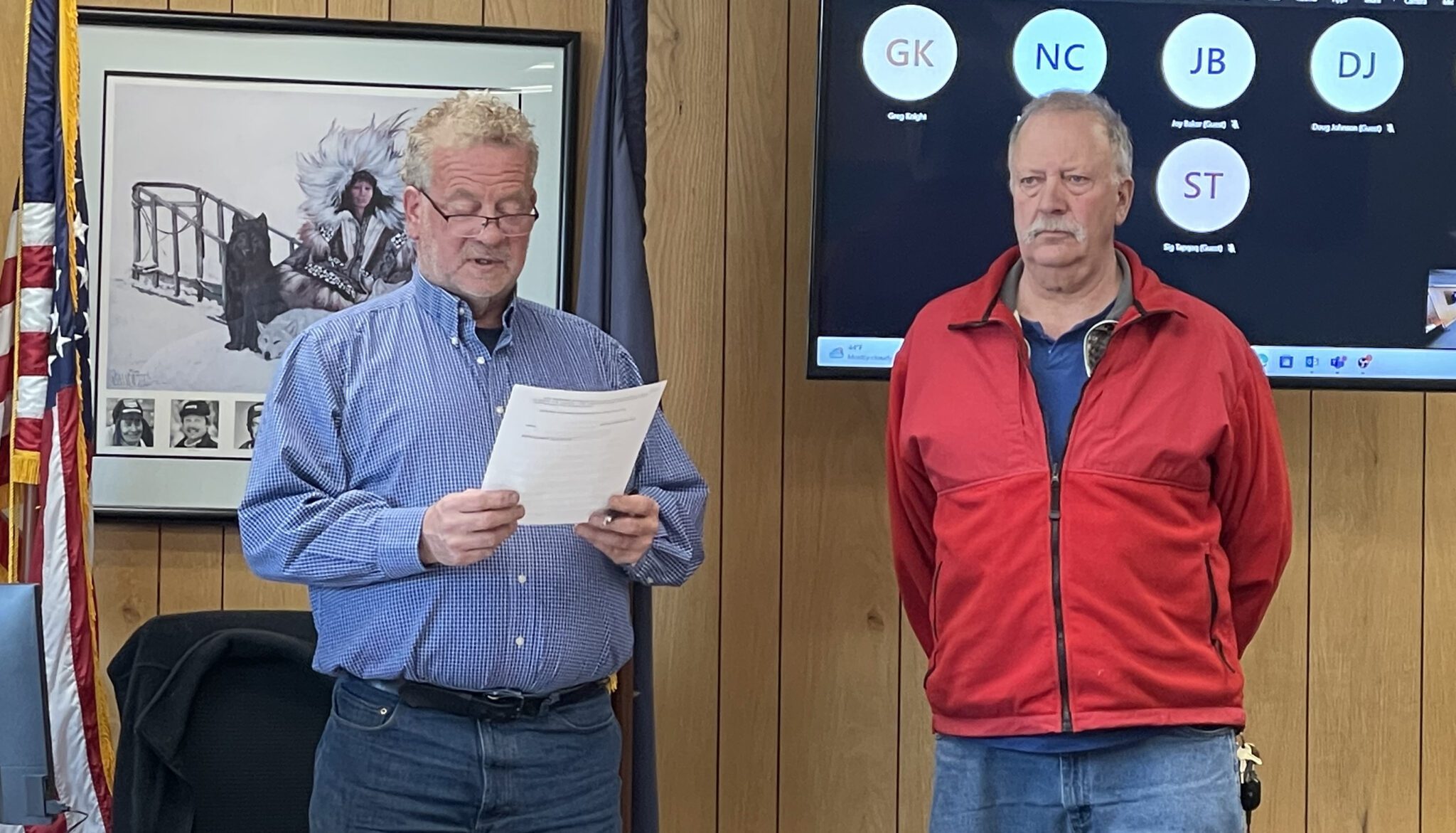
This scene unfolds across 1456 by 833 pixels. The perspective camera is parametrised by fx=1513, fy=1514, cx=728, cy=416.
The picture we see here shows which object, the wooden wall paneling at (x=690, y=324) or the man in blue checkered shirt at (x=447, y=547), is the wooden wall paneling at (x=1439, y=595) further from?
the man in blue checkered shirt at (x=447, y=547)

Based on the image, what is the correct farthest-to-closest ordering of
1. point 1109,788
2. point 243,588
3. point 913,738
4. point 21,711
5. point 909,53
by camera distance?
point 913,738, point 243,588, point 909,53, point 1109,788, point 21,711

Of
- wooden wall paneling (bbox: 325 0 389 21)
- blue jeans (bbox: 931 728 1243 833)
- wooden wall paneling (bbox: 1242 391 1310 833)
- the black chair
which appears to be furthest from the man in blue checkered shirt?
wooden wall paneling (bbox: 1242 391 1310 833)

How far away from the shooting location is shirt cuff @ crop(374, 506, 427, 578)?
1.74 meters

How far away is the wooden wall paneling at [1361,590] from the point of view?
277 cm

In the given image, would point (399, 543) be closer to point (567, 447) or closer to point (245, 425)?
point (567, 447)

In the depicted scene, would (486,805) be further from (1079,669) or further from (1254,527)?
(1254,527)

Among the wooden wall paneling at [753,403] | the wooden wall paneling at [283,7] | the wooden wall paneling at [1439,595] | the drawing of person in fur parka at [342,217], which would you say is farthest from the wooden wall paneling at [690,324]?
the wooden wall paneling at [1439,595]

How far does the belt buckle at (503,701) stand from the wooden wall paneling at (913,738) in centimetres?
108

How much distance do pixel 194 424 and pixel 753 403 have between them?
0.97 m

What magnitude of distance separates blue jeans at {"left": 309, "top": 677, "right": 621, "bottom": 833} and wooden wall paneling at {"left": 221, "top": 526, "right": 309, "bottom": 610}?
823 millimetres

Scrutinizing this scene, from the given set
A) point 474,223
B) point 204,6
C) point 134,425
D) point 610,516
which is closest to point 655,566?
point 610,516

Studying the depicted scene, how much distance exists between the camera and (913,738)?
2.75 metres

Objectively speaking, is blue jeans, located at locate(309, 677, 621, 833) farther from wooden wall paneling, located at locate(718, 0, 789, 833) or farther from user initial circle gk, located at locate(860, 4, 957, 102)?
user initial circle gk, located at locate(860, 4, 957, 102)

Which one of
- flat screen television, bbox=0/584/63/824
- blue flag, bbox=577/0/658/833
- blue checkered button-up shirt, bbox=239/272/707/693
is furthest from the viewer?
blue flag, bbox=577/0/658/833
